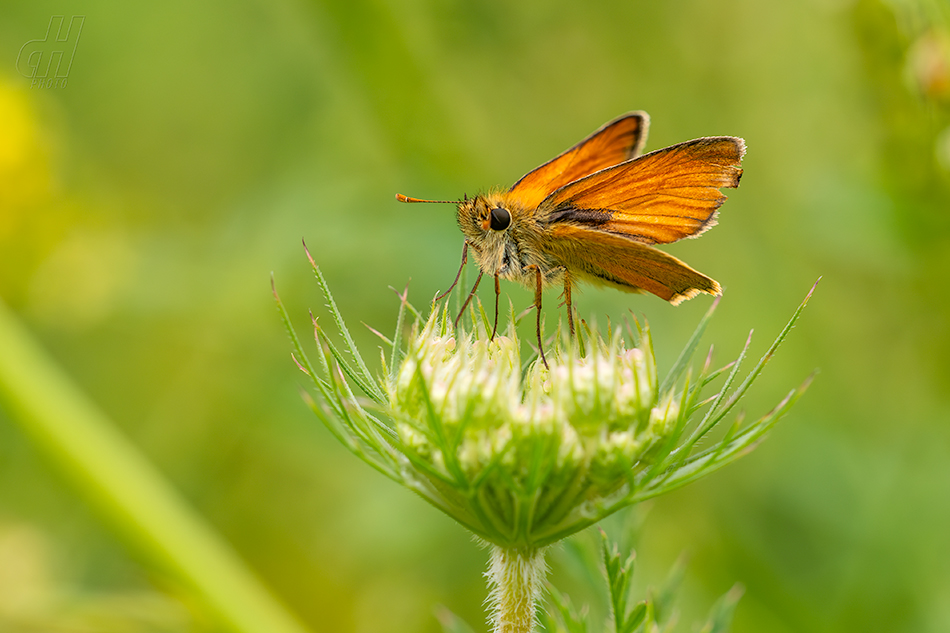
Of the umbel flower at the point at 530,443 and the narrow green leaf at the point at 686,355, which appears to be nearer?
the umbel flower at the point at 530,443

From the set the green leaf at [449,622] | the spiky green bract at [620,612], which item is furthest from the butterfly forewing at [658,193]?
the green leaf at [449,622]

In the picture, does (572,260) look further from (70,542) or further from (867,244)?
(70,542)

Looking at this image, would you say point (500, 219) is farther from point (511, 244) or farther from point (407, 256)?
point (407, 256)

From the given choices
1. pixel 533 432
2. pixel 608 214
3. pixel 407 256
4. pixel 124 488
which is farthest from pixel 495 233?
pixel 124 488

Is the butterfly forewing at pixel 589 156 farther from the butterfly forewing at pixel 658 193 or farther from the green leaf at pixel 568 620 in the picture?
the green leaf at pixel 568 620

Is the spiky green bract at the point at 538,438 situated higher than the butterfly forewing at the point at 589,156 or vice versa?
the butterfly forewing at the point at 589,156

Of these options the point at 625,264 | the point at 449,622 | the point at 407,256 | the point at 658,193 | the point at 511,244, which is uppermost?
the point at 407,256

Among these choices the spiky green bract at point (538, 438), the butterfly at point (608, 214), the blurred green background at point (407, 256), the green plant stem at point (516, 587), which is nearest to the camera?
the spiky green bract at point (538, 438)

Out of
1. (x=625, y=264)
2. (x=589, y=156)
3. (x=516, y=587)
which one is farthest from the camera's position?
(x=589, y=156)
